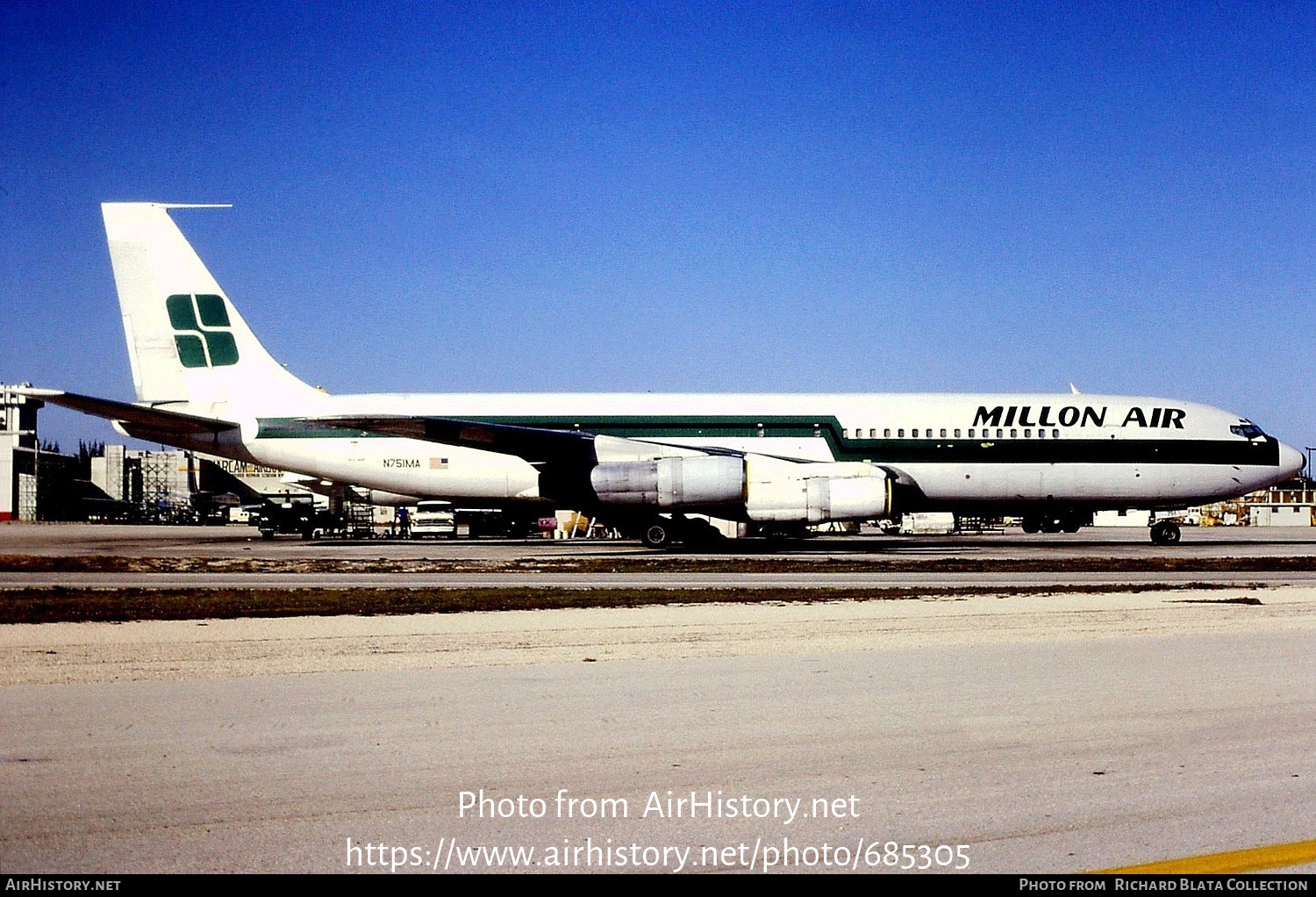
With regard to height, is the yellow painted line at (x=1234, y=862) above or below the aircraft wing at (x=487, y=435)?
below

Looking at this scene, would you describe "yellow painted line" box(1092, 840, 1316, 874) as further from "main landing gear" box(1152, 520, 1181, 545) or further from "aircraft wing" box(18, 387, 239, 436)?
"main landing gear" box(1152, 520, 1181, 545)

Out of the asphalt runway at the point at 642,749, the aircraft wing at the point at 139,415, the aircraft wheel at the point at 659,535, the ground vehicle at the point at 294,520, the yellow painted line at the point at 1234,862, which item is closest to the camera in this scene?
the yellow painted line at the point at 1234,862

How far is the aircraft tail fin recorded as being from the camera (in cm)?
3616

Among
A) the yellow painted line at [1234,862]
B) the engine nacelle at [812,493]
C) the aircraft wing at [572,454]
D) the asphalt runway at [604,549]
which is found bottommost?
the asphalt runway at [604,549]

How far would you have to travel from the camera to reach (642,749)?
739cm

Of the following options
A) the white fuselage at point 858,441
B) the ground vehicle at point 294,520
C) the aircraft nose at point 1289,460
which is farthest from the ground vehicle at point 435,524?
the aircraft nose at point 1289,460

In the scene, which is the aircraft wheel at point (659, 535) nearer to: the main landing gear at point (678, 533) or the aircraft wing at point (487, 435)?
the main landing gear at point (678, 533)

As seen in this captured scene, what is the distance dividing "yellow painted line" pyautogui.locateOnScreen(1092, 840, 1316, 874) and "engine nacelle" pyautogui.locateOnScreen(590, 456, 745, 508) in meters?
25.8

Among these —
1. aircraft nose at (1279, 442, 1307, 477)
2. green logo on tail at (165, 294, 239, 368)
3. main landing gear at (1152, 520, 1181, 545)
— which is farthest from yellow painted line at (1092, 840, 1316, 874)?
aircraft nose at (1279, 442, 1307, 477)

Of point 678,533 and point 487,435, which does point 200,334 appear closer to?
point 487,435

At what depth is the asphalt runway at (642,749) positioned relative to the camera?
18.1ft

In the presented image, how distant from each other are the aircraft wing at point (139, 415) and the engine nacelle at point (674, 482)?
12.4 meters

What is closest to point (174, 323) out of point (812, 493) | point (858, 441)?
point (812, 493)

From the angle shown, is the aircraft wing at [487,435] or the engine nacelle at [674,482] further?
the engine nacelle at [674,482]
